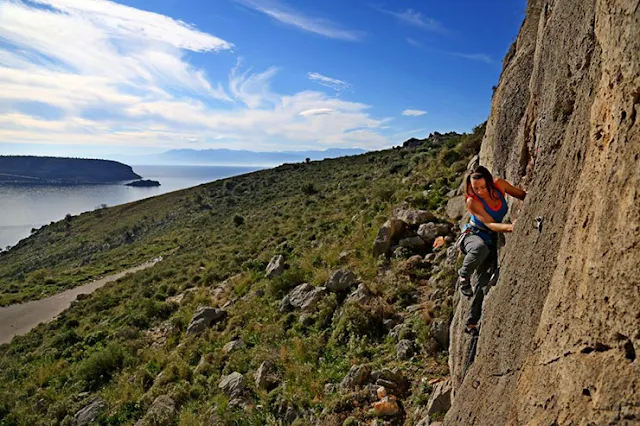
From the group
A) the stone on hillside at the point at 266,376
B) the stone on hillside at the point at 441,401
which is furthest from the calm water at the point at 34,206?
the stone on hillside at the point at 441,401

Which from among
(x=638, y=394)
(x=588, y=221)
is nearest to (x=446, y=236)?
(x=588, y=221)

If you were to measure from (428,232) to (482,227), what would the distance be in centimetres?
577

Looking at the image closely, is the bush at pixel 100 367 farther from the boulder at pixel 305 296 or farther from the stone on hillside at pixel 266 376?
the stone on hillside at pixel 266 376

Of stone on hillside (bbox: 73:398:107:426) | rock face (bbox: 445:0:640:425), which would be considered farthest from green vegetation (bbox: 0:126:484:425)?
rock face (bbox: 445:0:640:425)

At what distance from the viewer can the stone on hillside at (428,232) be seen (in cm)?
1030

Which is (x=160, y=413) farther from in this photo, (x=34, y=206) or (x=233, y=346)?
(x=34, y=206)

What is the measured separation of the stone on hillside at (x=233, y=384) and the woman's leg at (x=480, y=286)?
5.48 m

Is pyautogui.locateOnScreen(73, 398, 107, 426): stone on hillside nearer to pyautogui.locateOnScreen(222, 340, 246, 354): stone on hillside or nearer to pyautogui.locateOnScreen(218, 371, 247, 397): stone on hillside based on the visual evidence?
pyautogui.locateOnScreen(222, 340, 246, 354): stone on hillside

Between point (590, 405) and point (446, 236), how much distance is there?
7858 millimetres

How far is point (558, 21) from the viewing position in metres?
4.12

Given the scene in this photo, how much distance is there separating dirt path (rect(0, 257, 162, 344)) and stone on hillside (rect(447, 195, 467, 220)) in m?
22.0

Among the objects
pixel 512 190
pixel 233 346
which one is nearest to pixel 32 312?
pixel 233 346

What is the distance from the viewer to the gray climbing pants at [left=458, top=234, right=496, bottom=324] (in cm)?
467

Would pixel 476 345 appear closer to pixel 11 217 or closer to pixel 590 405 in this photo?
pixel 590 405
